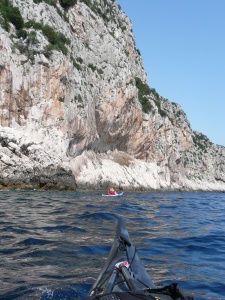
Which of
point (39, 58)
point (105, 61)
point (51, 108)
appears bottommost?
point (51, 108)

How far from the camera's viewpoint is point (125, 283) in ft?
10.1

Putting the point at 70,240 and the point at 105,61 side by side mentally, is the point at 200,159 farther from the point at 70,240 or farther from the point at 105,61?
the point at 70,240

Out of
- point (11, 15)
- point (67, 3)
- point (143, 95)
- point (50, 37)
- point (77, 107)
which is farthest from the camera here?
point (143, 95)

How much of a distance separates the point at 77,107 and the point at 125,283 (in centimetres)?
3133

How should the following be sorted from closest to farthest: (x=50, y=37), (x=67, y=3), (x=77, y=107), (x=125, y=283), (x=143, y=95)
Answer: (x=125, y=283) < (x=50, y=37) < (x=77, y=107) < (x=67, y=3) < (x=143, y=95)

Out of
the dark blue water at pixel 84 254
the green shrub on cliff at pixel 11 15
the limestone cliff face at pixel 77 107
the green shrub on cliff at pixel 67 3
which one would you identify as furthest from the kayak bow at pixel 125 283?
the green shrub on cliff at pixel 67 3

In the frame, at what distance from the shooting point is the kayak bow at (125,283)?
2598mm

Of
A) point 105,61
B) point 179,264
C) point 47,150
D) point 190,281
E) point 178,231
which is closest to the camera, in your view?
point 190,281

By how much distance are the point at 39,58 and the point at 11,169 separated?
36.2 feet

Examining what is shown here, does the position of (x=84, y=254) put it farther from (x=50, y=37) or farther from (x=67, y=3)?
(x=67, y=3)

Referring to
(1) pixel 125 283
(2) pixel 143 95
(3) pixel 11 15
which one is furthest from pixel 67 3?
(1) pixel 125 283

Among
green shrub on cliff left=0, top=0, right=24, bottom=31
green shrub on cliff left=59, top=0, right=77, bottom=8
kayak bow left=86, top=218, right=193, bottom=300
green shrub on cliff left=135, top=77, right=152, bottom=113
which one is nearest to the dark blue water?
kayak bow left=86, top=218, right=193, bottom=300

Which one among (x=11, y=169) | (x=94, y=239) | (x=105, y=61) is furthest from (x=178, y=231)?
(x=105, y=61)

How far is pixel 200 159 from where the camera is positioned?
78562 mm
